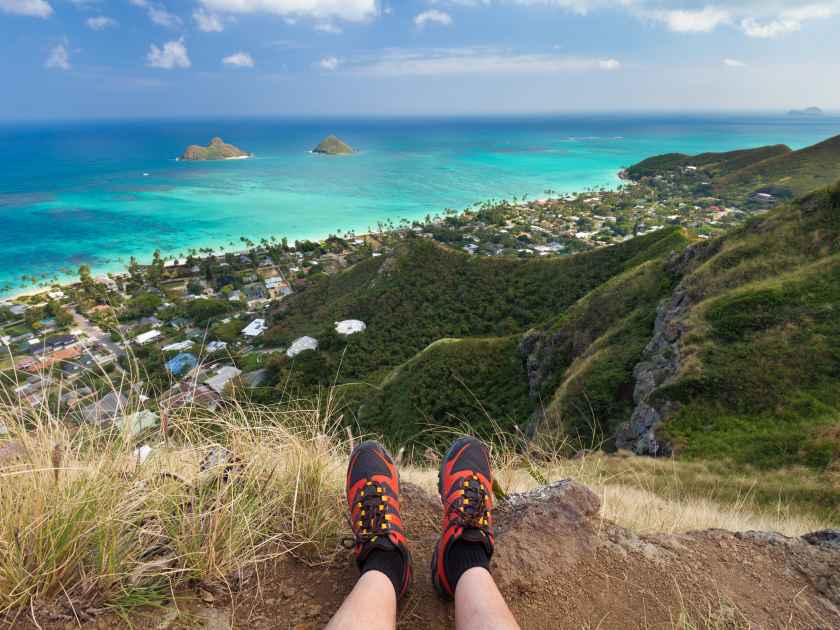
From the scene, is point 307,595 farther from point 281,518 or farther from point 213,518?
point 213,518

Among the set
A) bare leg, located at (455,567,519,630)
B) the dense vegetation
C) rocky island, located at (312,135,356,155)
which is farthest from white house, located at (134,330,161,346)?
rocky island, located at (312,135,356,155)

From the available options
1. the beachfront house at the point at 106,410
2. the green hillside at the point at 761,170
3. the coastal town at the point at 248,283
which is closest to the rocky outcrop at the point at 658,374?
the beachfront house at the point at 106,410

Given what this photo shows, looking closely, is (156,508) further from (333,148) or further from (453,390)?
(333,148)

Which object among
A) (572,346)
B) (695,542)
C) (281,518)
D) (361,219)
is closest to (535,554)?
(695,542)

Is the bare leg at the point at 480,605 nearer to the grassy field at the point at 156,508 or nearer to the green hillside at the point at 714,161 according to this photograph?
the grassy field at the point at 156,508

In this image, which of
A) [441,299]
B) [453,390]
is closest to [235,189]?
[441,299]

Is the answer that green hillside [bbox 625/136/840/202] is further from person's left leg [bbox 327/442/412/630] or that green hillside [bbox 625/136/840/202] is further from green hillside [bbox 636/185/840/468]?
person's left leg [bbox 327/442/412/630]

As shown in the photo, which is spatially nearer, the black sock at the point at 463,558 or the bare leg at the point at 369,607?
the bare leg at the point at 369,607
